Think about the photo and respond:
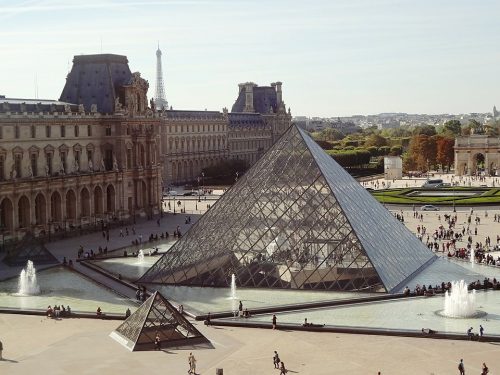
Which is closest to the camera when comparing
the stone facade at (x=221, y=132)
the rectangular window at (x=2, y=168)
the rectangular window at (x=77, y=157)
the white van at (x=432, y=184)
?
the rectangular window at (x=2, y=168)

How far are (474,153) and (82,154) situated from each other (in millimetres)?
63599

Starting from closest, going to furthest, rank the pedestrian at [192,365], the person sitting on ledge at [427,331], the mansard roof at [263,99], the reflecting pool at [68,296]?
the pedestrian at [192,365], the person sitting on ledge at [427,331], the reflecting pool at [68,296], the mansard roof at [263,99]

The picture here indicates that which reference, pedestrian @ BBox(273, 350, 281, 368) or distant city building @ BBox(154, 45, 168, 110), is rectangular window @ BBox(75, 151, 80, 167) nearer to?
pedestrian @ BBox(273, 350, 281, 368)

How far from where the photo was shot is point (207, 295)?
110ft

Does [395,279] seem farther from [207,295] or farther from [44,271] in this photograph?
[44,271]

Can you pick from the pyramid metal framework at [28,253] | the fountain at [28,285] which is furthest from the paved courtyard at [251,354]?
the pyramid metal framework at [28,253]

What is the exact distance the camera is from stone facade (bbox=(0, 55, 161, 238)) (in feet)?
170

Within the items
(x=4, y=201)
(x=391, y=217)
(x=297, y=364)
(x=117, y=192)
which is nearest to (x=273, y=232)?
(x=391, y=217)

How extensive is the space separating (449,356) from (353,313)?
5.91m

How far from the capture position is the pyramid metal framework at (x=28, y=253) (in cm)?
4291

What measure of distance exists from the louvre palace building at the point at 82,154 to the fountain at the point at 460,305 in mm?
29760

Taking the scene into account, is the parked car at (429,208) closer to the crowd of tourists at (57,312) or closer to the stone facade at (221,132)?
the stone facade at (221,132)

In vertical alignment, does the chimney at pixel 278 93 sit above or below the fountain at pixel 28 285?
above

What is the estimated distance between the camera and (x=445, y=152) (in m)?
118
